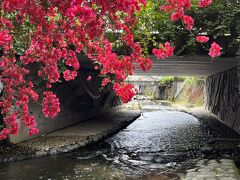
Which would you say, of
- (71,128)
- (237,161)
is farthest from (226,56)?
(71,128)

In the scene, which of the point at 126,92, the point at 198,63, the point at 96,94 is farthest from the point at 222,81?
the point at 126,92

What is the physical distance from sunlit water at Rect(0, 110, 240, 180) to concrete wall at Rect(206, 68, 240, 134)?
1751 mm

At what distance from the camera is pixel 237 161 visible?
35.6 feet

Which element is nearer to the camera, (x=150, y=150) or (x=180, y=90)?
(x=150, y=150)

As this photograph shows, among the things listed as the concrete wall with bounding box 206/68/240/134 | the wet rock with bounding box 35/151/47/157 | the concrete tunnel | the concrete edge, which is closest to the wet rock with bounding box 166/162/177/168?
the concrete edge

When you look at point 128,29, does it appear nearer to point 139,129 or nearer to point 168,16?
A: point 168,16

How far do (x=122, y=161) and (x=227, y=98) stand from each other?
36.3ft

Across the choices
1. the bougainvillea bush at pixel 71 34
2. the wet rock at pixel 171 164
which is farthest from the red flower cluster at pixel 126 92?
the wet rock at pixel 171 164

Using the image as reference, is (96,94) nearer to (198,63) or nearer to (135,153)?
(198,63)

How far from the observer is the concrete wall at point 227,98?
17531 mm

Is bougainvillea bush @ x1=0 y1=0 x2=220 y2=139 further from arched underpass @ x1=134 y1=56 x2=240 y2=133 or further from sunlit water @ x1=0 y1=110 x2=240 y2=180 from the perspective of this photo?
arched underpass @ x1=134 y1=56 x2=240 y2=133

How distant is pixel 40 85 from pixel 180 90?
33.8 metres

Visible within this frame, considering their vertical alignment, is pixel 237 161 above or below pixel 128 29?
below

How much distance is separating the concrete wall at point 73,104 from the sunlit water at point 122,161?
2.72 m
